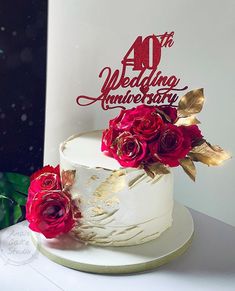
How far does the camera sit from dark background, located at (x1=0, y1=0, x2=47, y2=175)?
119 cm

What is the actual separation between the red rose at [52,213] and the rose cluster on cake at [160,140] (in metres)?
0.15

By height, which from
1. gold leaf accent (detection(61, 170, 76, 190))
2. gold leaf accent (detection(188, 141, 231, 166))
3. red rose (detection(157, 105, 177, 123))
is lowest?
gold leaf accent (detection(61, 170, 76, 190))

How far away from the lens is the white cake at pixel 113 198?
1036mm

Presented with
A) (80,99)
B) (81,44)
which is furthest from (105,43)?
(80,99)

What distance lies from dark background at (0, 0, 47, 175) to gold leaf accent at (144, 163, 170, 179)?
42 centimetres

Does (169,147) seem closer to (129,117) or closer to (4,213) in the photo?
(129,117)

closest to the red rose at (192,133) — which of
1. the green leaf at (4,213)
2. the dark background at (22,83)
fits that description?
the dark background at (22,83)

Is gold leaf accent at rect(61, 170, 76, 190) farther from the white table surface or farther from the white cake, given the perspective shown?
the white table surface

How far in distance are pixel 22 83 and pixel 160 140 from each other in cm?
43

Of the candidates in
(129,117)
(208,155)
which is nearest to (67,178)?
(129,117)

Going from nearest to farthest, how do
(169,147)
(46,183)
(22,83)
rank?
(169,147)
(46,183)
(22,83)

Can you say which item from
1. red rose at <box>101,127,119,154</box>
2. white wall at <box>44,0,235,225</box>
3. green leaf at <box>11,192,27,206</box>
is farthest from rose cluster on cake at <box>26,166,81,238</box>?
white wall at <box>44,0,235,225</box>

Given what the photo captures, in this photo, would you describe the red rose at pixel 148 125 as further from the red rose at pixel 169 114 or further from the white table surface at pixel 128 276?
the white table surface at pixel 128 276

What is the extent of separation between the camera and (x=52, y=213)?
110cm
